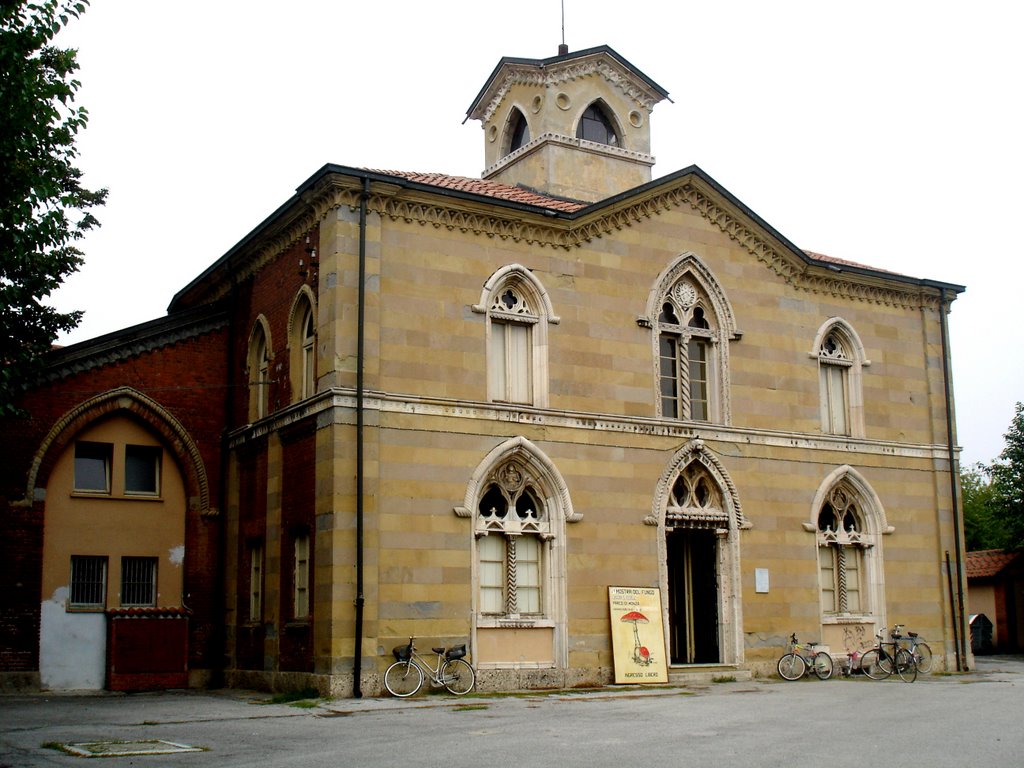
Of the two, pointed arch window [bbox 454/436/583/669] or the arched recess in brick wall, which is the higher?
the arched recess in brick wall

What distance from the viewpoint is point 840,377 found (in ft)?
95.1

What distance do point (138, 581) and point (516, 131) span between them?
14.2 metres

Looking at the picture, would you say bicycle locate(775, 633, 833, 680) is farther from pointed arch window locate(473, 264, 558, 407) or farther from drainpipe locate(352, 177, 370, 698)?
drainpipe locate(352, 177, 370, 698)

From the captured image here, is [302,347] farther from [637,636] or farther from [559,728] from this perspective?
[559,728]

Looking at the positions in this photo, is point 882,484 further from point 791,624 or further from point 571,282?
point 571,282

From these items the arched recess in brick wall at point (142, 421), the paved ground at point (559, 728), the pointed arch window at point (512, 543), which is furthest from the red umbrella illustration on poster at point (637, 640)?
the arched recess in brick wall at point (142, 421)

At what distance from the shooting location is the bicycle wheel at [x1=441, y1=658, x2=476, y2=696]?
2192cm

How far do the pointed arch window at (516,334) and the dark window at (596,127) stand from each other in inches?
288

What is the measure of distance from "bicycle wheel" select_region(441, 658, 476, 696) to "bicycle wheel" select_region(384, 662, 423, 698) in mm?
508

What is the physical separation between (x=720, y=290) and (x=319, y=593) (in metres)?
10.9

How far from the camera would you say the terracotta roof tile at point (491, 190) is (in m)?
25.0

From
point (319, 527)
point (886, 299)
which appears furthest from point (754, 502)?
point (319, 527)

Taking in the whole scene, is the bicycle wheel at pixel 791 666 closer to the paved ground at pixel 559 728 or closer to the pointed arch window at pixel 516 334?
the paved ground at pixel 559 728

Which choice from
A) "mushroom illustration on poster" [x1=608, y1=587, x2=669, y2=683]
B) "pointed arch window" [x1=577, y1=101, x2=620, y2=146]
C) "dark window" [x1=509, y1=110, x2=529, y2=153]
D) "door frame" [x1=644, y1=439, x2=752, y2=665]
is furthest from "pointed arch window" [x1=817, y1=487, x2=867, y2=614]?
"dark window" [x1=509, y1=110, x2=529, y2=153]
